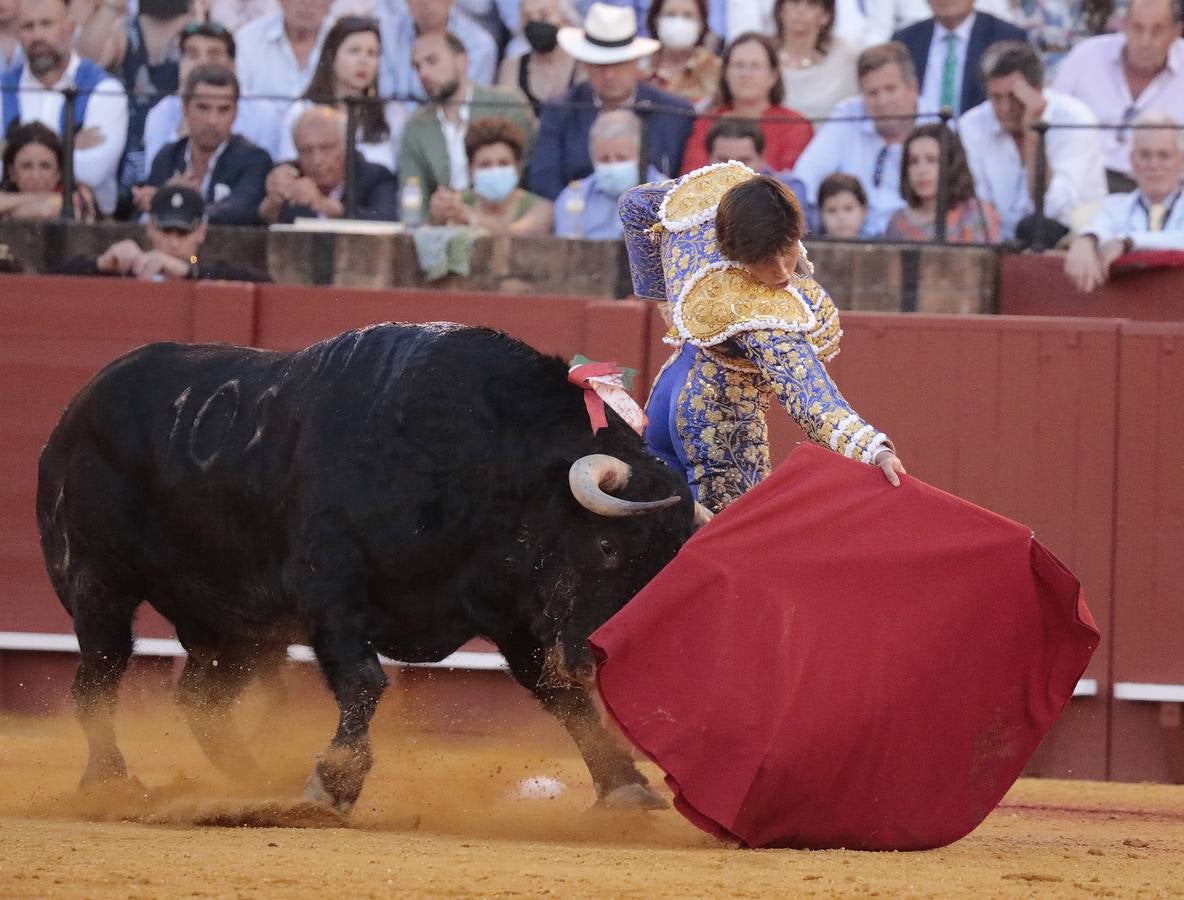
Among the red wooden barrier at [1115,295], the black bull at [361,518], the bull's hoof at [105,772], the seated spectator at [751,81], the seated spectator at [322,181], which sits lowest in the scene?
the bull's hoof at [105,772]

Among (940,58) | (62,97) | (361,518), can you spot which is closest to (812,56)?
(940,58)

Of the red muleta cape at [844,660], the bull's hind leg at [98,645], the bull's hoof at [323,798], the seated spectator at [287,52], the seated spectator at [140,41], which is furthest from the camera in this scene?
the seated spectator at [140,41]

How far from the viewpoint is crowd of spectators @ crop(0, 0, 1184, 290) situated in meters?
7.12

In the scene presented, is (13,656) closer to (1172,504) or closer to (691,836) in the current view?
(691,836)

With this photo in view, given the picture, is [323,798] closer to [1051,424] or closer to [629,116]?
[1051,424]

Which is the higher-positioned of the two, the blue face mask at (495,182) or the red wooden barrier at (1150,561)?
the blue face mask at (495,182)

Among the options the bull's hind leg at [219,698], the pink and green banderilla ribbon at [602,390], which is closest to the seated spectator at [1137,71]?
the pink and green banderilla ribbon at [602,390]

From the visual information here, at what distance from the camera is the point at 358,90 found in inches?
298

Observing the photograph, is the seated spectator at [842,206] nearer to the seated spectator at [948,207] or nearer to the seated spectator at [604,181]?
the seated spectator at [948,207]

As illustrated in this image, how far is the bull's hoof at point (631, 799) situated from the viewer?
4.76m

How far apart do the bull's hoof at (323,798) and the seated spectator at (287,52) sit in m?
4.01

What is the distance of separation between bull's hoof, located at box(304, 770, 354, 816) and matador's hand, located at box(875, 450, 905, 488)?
146 centimetres

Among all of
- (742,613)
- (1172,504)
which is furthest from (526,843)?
(1172,504)

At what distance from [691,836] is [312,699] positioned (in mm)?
2511
